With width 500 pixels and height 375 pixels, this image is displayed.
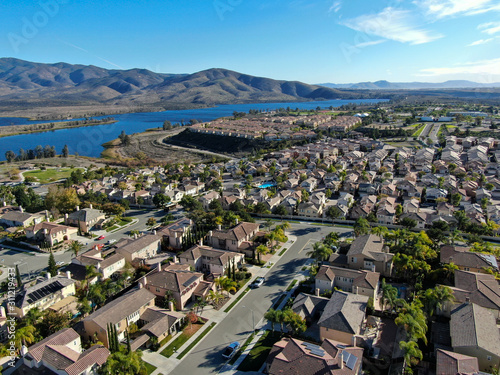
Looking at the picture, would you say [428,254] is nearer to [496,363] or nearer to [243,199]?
[496,363]

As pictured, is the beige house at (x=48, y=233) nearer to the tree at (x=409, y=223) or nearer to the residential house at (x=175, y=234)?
the residential house at (x=175, y=234)

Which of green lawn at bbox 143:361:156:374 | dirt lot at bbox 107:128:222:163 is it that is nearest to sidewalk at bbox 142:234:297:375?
green lawn at bbox 143:361:156:374

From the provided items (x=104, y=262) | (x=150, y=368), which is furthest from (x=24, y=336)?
(x=104, y=262)

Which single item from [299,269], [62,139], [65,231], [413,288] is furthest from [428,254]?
[62,139]

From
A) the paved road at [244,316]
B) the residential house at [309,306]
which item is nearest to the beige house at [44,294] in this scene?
the paved road at [244,316]

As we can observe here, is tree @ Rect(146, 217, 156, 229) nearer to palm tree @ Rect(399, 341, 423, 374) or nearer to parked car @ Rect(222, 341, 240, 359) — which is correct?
parked car @ Rect(222, 341, 240, 359)

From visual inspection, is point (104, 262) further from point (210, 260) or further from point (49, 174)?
point (49, 174)
